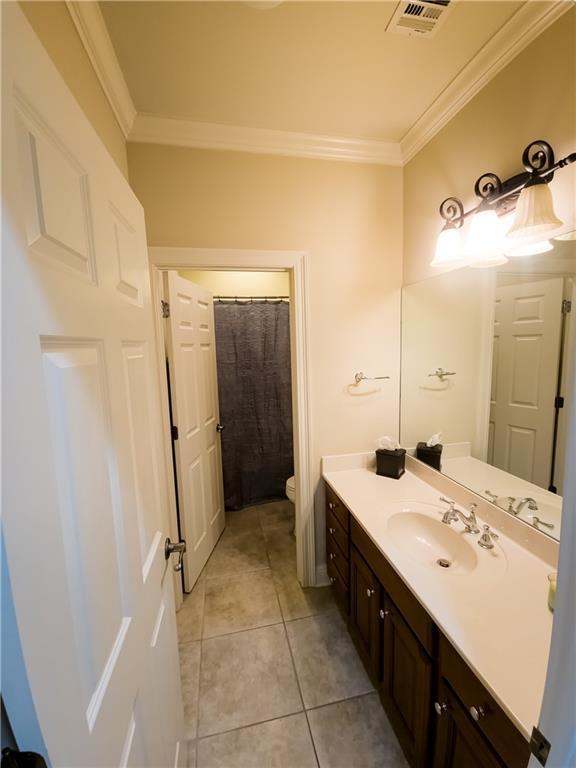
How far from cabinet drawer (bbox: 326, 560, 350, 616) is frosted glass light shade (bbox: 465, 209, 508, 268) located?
1663mm

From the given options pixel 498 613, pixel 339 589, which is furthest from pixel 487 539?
pixel 339 589

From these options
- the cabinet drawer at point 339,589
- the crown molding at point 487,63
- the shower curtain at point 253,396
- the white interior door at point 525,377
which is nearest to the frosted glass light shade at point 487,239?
the white interior door at point 525,377

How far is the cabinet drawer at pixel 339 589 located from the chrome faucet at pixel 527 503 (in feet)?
2.95

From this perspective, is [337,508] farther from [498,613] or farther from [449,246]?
[449,246]

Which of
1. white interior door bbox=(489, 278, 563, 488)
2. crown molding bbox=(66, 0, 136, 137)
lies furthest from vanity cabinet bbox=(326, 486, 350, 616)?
crown molding bbox=(66, 0, 136, 137)

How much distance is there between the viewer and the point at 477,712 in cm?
75

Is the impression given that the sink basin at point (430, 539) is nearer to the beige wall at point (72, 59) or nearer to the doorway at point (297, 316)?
the doorway at point (297, 316)

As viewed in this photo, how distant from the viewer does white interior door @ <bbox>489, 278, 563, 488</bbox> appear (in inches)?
42.8

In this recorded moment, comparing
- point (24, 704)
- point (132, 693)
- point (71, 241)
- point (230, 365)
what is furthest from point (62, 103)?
point (230, 365)

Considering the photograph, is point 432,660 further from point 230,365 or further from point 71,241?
point 230,365

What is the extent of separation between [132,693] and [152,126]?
6.77ft

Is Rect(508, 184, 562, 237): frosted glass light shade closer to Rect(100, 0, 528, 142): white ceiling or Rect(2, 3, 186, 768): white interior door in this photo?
Rect(100, 0, 528, 142): white ceiling

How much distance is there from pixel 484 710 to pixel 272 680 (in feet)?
3.55

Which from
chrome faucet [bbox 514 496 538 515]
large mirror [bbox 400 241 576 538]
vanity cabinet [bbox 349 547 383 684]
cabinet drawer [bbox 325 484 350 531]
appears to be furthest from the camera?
cabinet drawer [bbox 325 484 350 531]
